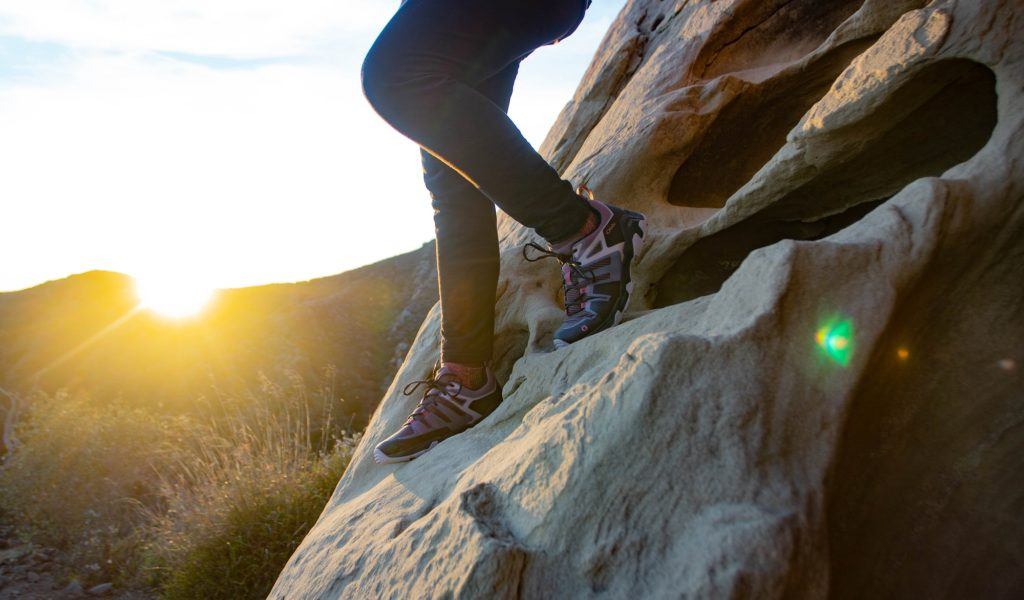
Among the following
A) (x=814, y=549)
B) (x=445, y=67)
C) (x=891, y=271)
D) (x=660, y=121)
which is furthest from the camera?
(x=660, y=121)

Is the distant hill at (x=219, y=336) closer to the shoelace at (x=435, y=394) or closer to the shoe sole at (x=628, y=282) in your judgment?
the shoelace at (x=435, y=394)

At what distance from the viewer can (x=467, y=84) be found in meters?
1.76

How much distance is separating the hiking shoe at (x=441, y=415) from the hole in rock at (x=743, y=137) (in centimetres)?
163

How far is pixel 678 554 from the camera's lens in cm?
105

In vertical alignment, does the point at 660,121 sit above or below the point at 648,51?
below

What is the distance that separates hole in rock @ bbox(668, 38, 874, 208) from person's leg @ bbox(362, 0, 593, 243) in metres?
1.54

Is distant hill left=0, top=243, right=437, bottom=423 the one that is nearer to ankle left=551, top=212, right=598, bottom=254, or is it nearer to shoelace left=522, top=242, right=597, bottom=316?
shoelace left=522, top=242, right=597, bottom=316

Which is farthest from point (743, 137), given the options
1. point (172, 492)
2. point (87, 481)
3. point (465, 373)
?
point (87, 481)

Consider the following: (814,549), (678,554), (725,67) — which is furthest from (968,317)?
(725,67)

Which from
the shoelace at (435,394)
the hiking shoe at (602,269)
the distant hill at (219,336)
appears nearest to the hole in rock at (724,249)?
the hiking shoe at (602,269)

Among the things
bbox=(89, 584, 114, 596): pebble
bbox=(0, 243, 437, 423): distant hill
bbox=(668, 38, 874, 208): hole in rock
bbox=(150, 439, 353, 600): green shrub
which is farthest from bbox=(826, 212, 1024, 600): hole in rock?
bbox=(0, 243, 437, 423): distant hill

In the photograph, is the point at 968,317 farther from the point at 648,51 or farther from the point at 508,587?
the point at 648,51

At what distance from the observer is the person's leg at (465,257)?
2.06 metres

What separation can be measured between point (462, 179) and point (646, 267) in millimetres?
1039
